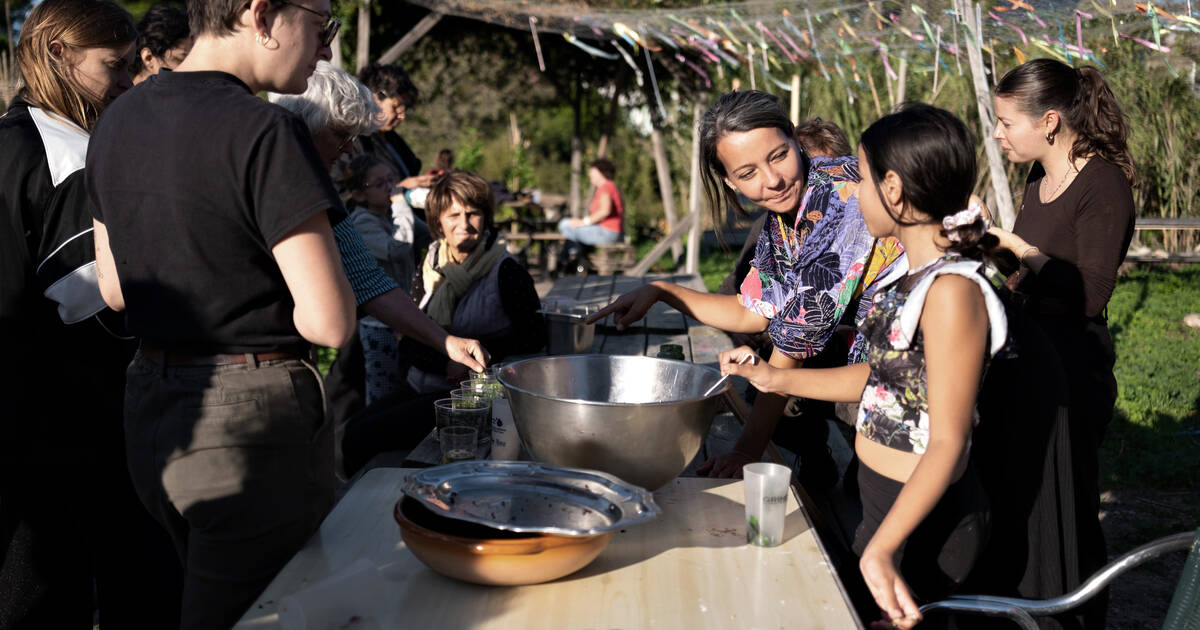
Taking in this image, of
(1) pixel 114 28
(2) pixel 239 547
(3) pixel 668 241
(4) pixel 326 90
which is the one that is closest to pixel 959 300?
(2) pixel 239 547

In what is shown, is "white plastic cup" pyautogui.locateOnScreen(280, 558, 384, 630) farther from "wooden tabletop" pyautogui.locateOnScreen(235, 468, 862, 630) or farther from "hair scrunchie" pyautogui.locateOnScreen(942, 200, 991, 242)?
"hair scrunchie" pyautogui.locateOnScreen(942, 200, 991, 242)

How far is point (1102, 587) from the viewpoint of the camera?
63.7 inches

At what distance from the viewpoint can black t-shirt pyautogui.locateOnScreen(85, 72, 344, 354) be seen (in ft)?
4.67

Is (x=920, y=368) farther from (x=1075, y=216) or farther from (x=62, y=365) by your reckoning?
(x=62, y=365)

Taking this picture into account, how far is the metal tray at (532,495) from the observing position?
1424 millimetres

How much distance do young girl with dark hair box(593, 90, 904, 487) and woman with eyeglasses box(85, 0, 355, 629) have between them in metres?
0.92

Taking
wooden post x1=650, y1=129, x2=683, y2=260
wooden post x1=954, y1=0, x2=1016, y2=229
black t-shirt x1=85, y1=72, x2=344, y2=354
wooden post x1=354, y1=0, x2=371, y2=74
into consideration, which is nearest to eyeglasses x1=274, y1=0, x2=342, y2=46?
black t-shirt x1=85, y1=72, x2=344, y2=354

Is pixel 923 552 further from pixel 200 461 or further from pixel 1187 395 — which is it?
pixel 1187 395

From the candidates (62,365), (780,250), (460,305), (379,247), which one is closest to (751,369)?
(780,250)

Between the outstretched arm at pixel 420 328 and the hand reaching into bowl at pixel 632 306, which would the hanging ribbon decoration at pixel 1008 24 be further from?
the outstretched arm at pixel 420 328

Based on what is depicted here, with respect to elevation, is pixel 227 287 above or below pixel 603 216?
above

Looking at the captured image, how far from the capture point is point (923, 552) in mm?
1710

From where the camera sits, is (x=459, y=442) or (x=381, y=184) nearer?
(x=459, y=442)

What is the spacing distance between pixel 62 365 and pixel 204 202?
0.97 metres
